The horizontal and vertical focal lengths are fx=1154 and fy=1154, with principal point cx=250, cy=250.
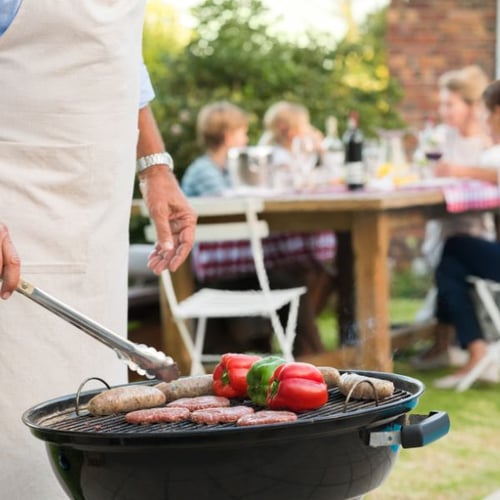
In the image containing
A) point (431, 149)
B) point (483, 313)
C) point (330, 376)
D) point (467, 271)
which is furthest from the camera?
point (431, 149)

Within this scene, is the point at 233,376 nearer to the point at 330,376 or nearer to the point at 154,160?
the point at 330,376

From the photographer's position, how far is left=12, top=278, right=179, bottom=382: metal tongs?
5.65ft

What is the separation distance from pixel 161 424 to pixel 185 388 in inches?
8.3

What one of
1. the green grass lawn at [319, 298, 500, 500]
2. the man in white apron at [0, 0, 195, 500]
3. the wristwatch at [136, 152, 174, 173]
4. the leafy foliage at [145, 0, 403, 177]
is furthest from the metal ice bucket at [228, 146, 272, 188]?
the man in white apron at [0, 0, 195, 500]

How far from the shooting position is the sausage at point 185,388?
1925mm

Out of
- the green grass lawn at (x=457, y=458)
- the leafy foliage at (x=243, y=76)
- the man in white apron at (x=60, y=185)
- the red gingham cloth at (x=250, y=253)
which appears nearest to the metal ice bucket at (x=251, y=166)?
Answer: the red gingham cloth at (x=250, y=253)

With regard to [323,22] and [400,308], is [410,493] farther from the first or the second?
[323,22]

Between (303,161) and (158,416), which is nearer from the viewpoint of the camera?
(158,416)

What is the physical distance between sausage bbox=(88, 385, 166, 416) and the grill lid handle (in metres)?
0.38

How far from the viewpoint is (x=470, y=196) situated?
581cm

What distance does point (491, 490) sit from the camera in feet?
12.5

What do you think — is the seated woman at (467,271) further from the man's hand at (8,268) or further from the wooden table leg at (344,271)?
the man's hand at (8,268)

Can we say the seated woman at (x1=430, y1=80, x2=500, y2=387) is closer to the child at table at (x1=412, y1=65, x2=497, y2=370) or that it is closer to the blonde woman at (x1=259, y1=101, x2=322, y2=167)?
the child at table at (x1=412, y1=65, x2=497, y2=370)

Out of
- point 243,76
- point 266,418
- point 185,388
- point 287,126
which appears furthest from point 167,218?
point 243,76
